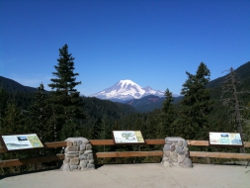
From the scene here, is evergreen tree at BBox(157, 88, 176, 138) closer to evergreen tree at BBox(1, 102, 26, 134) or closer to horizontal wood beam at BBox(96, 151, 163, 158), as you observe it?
evergreen tree at BBox(1, 102, 26, 134)

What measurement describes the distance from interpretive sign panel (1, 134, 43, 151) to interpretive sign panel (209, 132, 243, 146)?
18.6 feet

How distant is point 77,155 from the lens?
25.1 feet

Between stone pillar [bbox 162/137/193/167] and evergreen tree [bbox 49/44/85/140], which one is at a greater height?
evergreen tree [bbox 49/44/85/140]

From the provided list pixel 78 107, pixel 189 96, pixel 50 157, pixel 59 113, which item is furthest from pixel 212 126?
pixel 50 157

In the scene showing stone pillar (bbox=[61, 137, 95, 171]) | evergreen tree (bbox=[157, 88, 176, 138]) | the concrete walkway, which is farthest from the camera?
evergreen tree (bbox=[157, 88, 176, 138])

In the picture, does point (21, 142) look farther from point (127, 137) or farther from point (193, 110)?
point (193, 110)

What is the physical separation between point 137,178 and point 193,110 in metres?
26.8

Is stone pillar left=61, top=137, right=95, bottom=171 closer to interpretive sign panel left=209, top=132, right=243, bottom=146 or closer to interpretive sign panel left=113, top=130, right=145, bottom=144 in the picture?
interpretive sign panel left=113, top=130, right=145, bottom=144

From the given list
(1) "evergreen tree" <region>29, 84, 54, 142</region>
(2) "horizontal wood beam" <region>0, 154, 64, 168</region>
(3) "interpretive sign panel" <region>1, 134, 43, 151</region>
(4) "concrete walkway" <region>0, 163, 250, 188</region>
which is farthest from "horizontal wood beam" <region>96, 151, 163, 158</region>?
(1) "evergreen tree" <region>29, 84, 54, 142</region>

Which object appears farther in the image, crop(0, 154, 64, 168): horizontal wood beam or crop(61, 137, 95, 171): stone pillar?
crop(61, 137, 95, 171): stone pillar

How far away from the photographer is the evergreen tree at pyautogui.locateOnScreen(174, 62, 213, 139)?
3161cm

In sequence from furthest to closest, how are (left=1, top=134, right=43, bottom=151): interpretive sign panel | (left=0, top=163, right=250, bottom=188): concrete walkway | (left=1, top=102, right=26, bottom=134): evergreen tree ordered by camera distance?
(left=1, top=102, right=26, bottom=134): evergreen tree < (left=1, top=134, right=43, bottom=151): interpretive sign panel < (left=0, top=163, right=250, bottom=188): concrete walkway

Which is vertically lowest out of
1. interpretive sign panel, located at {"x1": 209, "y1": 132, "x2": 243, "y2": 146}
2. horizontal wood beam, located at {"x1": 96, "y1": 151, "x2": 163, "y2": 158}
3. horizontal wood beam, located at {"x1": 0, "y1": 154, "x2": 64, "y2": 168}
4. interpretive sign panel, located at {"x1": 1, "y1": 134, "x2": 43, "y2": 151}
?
horizontal wood beam, located at {"x1": 96, "y1": 151, "x2": 163, "y2": 158}

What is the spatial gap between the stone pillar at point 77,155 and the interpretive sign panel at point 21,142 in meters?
0.94
